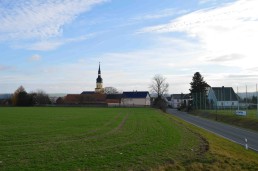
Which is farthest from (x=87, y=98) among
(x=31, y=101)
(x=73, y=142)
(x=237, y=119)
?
(x=73, y=142)

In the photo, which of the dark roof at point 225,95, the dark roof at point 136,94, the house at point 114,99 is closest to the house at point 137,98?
the dark roof at point 136,94

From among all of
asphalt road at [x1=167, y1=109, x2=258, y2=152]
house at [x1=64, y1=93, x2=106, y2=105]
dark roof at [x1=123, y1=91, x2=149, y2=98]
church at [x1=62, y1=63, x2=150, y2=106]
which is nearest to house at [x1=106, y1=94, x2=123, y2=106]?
church at [x1=62, y1=63, x2=150, y2=106]

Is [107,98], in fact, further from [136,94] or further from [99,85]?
[99,85]

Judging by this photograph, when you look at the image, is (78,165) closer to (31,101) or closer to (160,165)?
(160,165)

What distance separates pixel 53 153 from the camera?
46.9ft

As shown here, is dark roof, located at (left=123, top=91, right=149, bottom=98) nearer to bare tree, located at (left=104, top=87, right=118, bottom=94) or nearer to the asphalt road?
bare tree, located at (left=104, top=87, right=118, bottom=94)

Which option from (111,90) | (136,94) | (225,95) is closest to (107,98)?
(136,94)

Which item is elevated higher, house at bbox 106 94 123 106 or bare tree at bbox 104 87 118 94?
bare tree at bbox 104 87 118 94

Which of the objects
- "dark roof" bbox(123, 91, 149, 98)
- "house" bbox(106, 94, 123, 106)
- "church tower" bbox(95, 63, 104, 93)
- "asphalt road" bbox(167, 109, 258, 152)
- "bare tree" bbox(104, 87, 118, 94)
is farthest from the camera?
"bare tree" bbox(104, 87, 118, 94)

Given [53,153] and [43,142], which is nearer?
[53,153]

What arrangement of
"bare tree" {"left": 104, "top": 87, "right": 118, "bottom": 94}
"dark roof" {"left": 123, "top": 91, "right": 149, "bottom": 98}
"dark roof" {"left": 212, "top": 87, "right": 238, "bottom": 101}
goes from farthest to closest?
"bare tree" {"left": 104, "top": 87, "right": 118, "bottom": 94} → "dark roof" {"left": 123, "top": 91, "right": 149, "bottom": 98} → "dark roof" {"left": 212, "top": 87, "right": 238, "bottom": 101}

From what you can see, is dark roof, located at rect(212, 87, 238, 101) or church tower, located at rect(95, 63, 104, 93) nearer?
dark roof, located at rect(212, 87, 238, 101)

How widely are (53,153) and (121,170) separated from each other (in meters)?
4.04

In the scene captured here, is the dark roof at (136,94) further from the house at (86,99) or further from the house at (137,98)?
the house at (86,99)
